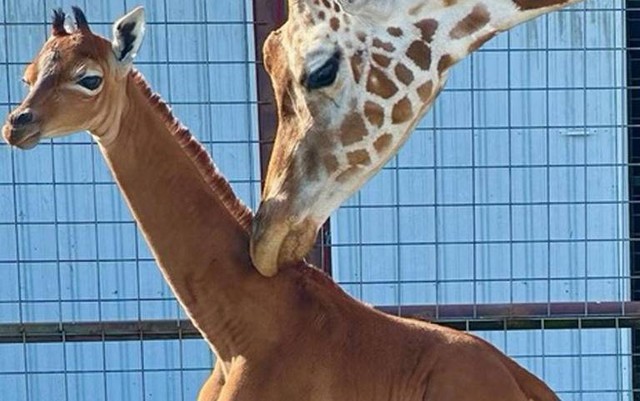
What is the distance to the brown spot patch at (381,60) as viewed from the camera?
2641mm

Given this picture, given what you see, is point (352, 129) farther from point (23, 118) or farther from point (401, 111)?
point (23, 118)

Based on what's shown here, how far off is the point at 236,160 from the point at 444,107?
93 centimetres

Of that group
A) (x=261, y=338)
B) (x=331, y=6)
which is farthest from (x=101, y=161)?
(x=331, y=6)

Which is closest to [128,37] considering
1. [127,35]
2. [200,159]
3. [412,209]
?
[127,35]

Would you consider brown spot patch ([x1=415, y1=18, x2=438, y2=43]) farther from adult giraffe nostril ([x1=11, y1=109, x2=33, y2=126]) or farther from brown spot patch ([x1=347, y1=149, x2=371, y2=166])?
adult giraffe nostril ([x1=11, y1=109, x2=33, y2=126])

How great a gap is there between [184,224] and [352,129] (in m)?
0.78

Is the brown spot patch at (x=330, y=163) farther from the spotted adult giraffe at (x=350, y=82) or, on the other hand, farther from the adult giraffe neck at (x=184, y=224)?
the adult giraffe neck at (x=184, y=224)

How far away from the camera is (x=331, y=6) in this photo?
2.64 m

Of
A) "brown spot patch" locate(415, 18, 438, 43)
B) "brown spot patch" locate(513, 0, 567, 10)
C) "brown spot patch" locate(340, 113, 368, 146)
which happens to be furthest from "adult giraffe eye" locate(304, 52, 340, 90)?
"brown spot patch" locate(513, 0, 567, 10)

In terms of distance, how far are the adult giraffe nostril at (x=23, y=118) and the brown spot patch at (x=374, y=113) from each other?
995mm

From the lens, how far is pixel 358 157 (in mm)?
2695

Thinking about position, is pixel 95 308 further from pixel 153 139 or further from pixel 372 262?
pixel 153 139

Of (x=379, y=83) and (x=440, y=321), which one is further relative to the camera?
(x=440, y=321)

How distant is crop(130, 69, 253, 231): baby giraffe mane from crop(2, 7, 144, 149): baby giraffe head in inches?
3.9
